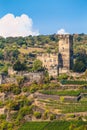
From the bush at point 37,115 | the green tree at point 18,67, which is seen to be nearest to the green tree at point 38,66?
the green tree at point 18,67

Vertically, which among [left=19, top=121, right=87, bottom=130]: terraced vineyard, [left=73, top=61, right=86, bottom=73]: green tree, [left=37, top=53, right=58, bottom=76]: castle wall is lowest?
[left=19, top=121, right=87, bottom=130]: terraced vineyard

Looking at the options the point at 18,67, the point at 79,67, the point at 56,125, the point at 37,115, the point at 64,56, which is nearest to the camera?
the point at 56,125

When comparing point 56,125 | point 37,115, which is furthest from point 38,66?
point 56,125

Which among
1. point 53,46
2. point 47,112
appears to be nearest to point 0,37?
point 53,46

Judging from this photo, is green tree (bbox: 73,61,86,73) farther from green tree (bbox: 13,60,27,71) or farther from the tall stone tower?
green tree (bbox: 13,60,27,71)

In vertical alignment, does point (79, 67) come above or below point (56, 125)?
above

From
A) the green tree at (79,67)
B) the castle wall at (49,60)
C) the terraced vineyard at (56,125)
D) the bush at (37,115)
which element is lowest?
the terraced vineyard at (56,125)

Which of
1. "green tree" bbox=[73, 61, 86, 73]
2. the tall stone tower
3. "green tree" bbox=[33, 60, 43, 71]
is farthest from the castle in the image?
"green tree" bbox=[73, 61, 86, 73]

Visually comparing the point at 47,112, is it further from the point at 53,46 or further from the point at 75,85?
the point at 53,46

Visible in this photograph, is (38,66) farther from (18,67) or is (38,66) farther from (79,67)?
(79,67)

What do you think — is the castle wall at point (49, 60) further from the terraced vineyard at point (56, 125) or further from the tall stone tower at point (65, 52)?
the terraced vineyard at point (56, 125)

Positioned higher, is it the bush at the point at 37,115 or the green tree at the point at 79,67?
the green tree at the point at 79,67

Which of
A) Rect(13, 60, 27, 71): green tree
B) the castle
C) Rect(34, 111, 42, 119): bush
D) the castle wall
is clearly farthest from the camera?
the castle wall

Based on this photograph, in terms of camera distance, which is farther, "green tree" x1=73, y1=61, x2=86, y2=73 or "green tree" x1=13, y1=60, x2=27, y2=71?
"green tree" x1=13, y1=60, x2=27, y2=71
